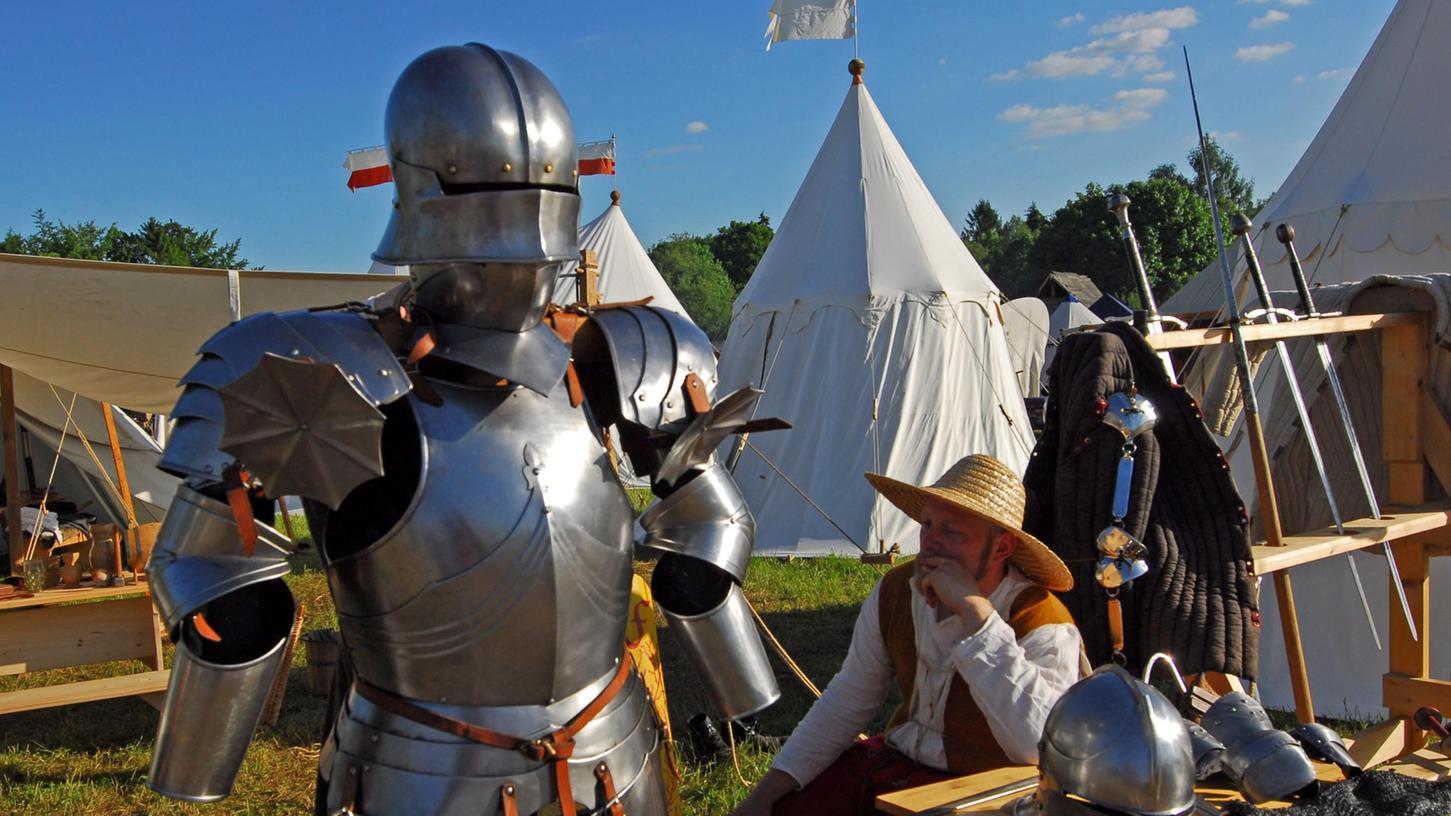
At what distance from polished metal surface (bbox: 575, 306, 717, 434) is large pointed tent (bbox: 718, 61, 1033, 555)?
576cm

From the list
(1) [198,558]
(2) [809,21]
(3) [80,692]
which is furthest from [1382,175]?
(3) [80,692]

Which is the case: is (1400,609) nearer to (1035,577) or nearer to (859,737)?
(1035,577)

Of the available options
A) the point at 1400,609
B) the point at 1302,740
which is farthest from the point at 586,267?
the point at 1400,609

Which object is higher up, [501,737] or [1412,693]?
[501,737]

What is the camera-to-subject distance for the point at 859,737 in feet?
8.39

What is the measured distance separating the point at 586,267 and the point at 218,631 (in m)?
1.99

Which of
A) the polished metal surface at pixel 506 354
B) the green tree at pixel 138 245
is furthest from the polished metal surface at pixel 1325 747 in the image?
the green tree at pixel 138 245

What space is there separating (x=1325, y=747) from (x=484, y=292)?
1882mm

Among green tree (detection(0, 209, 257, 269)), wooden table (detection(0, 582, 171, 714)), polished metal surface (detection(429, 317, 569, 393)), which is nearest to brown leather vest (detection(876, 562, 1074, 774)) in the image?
polished metal surface (detection(429, 317, 569, 393))

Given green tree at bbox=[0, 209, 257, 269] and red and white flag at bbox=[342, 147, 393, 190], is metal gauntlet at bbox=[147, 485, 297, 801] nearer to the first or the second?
red and white flag at bbox=[342, 147, 393, 190]

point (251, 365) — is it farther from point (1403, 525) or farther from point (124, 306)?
point (124, 306)

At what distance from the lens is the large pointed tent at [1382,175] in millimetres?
5277

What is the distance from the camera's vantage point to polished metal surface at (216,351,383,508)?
5.57 feet

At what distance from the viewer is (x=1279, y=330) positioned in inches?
119
